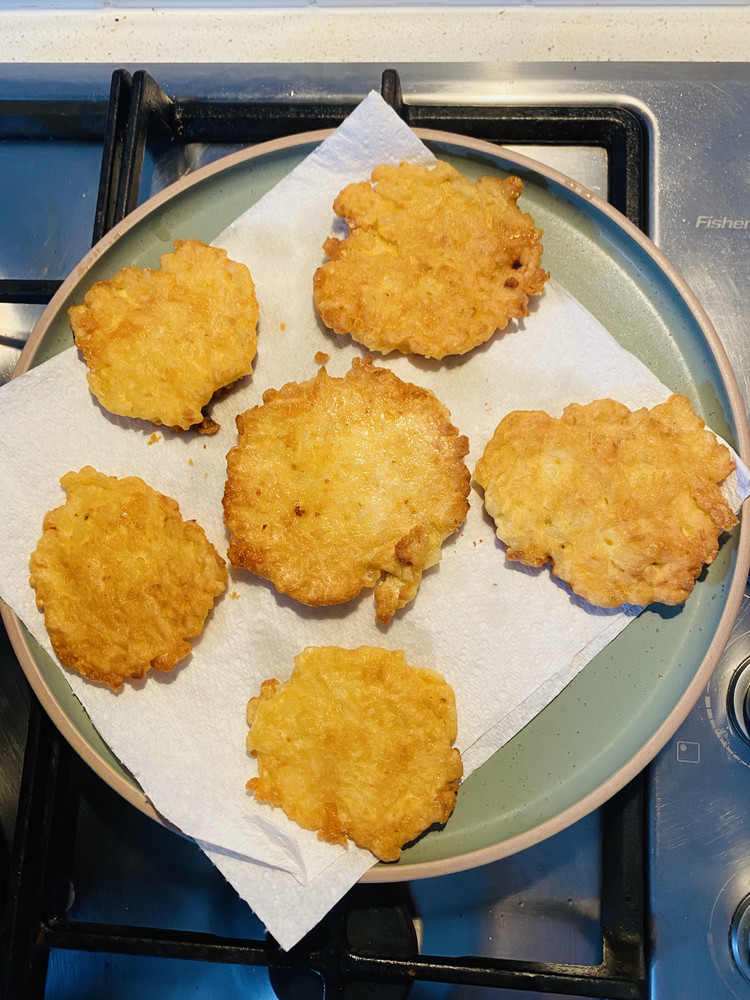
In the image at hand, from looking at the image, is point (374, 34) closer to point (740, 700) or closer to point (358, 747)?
point (358, 747)

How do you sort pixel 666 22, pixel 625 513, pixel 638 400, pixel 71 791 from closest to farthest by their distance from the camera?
pixel 625 513
pixel 638 400
pixel 71 791
pixel 666 22

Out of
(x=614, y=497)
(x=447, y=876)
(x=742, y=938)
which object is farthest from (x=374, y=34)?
(x=742, y=938)

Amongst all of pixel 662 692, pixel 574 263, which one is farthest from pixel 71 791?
pixel 574 263

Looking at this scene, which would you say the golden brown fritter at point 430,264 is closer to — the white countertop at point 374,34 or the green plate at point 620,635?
the green plate at point 620,635

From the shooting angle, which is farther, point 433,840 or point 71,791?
point 71,791

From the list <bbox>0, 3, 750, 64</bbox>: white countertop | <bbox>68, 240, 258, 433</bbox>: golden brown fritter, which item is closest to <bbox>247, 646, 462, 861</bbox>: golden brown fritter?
<bbox>68, 240, 258, 433</bbox>: golden brown fritter

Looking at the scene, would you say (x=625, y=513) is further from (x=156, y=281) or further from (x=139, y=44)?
(x=139, y=44)
